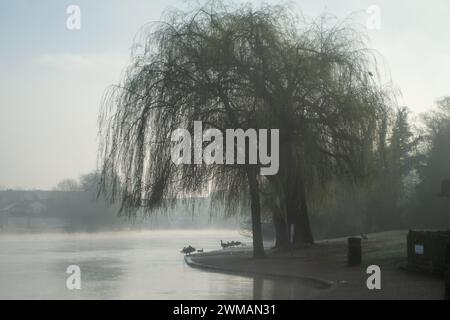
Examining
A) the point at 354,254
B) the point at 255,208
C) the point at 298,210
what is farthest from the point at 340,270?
the point at 298,210

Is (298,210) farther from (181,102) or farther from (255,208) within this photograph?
(181,102)

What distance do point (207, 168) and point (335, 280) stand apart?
910cm

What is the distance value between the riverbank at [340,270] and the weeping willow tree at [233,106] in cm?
210

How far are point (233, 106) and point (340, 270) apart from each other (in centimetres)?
816

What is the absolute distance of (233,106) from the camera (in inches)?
973

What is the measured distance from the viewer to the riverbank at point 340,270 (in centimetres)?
1400

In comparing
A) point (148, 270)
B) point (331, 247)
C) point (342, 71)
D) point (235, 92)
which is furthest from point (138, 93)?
point (331, 247)

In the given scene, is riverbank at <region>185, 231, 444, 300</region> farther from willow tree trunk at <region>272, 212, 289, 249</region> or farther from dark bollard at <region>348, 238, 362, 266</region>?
willow tree trunk at <region>272, 212, 289, 249</region>

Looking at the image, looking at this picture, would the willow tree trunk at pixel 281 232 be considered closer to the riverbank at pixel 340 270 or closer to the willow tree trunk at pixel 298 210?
the willow tree trunk at pixel 298 210


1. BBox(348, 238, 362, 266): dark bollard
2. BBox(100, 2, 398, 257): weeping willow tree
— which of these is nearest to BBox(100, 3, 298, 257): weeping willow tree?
BBox(100, 2, 398, 257): weeping willow tree

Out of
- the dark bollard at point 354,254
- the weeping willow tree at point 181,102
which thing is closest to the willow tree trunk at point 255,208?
the weeping willow tree at point 181,102

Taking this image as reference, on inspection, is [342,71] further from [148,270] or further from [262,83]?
[148,270]

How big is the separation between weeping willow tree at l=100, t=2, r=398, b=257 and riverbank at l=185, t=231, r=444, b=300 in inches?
82.7
